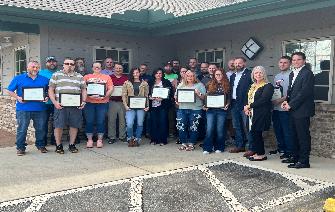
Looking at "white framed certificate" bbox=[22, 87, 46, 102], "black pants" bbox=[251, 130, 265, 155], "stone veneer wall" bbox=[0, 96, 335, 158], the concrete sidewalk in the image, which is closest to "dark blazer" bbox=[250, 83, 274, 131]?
"black pants" bbox=[251, 130, 265, 155]

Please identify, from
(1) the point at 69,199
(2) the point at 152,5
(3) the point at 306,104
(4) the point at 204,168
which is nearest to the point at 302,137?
(3) the point at 306,104

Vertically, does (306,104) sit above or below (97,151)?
above

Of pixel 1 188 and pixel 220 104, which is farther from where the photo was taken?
pixel 220 104

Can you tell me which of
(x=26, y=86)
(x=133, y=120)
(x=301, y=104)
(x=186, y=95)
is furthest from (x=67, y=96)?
(x=301, y=104)

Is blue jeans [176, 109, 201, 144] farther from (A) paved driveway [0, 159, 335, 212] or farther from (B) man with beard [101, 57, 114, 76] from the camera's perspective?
(B) man with beard [101, 57, 114, 76]

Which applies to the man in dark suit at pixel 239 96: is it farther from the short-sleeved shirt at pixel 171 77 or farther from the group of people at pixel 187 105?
the short-sleeved shirt at pixel 171 77

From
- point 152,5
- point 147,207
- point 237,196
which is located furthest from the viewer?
A: point 152,5

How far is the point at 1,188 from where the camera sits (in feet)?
15.1

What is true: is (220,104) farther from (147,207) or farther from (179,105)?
(147,207)

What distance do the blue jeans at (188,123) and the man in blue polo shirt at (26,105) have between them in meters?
2.87

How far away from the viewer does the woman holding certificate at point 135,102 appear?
7.49 meters

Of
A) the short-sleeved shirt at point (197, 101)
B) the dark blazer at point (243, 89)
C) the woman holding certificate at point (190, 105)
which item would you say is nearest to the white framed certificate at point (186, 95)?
the woman holding certificate at point (190, 105)

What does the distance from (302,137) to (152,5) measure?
→ 569 centimetres

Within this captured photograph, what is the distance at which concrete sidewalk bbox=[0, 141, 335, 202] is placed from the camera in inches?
190
